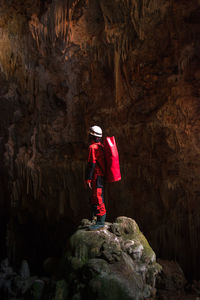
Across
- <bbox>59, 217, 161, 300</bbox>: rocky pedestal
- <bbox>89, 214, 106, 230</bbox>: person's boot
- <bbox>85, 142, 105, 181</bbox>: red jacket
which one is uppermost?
<bbox>85, 142, 105, 181</bbox>: red jacket

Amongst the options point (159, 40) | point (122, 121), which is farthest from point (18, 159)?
point (159, 40)

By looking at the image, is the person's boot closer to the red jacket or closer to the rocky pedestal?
the rocky pedestal

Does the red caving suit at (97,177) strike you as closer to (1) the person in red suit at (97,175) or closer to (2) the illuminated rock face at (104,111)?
(1) the person in red suit at (97,175)

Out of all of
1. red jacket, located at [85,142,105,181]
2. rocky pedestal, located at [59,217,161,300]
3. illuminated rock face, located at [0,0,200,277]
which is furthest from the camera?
illuminated rock face, located at [0,0,200,277]

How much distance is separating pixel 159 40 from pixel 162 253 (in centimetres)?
349

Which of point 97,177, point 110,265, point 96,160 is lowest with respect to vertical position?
point 110,265

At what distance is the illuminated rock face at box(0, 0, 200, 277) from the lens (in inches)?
157

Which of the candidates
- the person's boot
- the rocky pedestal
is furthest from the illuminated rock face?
the person's boot

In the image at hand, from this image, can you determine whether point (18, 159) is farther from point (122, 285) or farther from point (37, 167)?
point (122, 285)

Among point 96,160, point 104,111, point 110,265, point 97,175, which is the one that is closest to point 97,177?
point 97,175

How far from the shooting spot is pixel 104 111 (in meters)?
4.59

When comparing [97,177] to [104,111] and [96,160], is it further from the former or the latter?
[104,111]

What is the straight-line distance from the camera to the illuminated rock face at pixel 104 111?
13.1ft

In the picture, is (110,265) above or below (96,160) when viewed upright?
below
